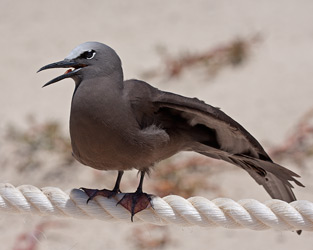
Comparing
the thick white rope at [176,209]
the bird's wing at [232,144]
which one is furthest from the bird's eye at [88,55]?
the thick white rope at [176,209]

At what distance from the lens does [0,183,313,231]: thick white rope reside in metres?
2.14

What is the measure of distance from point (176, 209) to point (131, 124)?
17.1 inches

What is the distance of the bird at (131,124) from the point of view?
246cm

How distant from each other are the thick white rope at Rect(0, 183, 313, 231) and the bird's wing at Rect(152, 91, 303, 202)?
1.03 feet

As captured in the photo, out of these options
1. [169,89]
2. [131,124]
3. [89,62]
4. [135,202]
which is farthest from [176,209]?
[169,89]

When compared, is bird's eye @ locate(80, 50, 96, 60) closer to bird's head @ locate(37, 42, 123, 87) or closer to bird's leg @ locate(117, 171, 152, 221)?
bird's head @ locate(37, 42, 123, 87)

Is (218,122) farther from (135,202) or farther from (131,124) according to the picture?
(135,202)

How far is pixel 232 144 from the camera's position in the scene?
2711 mm

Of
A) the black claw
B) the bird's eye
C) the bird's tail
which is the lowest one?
the black claw

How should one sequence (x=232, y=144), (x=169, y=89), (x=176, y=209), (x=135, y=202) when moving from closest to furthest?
(x=176, y=209) → (x=135, y=202) → (x=232, y=144) → (x=169, y=89)

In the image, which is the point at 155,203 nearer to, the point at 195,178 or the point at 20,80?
the point at 195,178

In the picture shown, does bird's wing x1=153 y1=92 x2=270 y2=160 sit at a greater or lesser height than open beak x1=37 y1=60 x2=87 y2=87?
lesser

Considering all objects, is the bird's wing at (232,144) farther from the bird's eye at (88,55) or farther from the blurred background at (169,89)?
the blurred background at (169,89)

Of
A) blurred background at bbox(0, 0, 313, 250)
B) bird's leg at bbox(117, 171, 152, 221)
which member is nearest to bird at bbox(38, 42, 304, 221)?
bird's leg at bbox(117, 171, 152, 221)
